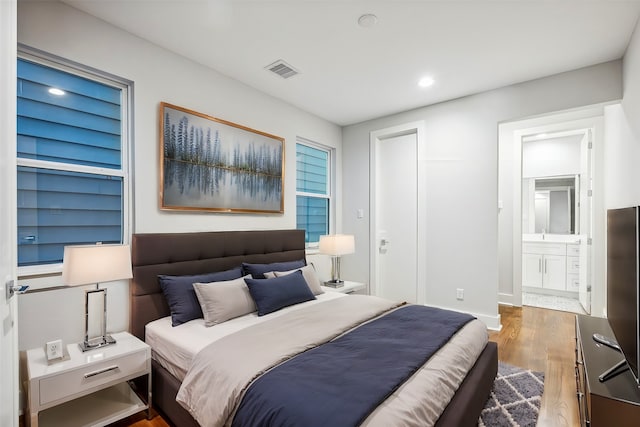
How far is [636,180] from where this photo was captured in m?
2.32

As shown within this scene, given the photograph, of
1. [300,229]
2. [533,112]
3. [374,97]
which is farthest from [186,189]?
[533,112]

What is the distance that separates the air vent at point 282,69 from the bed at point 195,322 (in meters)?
1.60

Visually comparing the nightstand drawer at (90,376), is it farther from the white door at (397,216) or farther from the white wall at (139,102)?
the white door at (397,216)

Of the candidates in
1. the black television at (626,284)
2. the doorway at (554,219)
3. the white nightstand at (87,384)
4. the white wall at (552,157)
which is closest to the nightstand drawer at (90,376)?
the white nightstand at (87,384)

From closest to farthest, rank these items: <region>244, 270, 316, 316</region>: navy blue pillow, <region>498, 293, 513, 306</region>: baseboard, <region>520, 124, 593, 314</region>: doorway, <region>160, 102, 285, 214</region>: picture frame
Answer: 1. <region>244, 270, 316, 316</region>: navy blue pillow
2. <region>160, 102, 285, 214</region>: picture frame
3. <region>498, 293, 513, 306</region>: baseboard
4. <region>520, 124, 593, 314</region>: doorway

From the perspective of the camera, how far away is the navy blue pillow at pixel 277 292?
2418 mm

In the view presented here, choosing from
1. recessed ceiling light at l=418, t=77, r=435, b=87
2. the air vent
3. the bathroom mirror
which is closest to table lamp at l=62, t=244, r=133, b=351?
the air vent

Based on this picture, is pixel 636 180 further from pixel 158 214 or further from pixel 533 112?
pixel 158 214

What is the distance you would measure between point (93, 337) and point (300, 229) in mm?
2296

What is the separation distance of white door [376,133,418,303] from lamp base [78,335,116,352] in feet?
10.7

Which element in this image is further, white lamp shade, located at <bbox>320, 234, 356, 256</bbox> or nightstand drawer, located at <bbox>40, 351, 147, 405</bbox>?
white lamp shade, located at <bbox>320, 234, 356, 256</bbox>

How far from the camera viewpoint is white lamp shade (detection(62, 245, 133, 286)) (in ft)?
5.91

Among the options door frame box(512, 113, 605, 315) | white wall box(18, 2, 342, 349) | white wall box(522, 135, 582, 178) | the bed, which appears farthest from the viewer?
white wall box(522, 135, 582, 178)

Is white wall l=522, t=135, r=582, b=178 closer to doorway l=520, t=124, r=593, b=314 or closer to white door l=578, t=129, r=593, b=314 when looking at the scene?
doorway l=520, t=124, r=593, b=314
